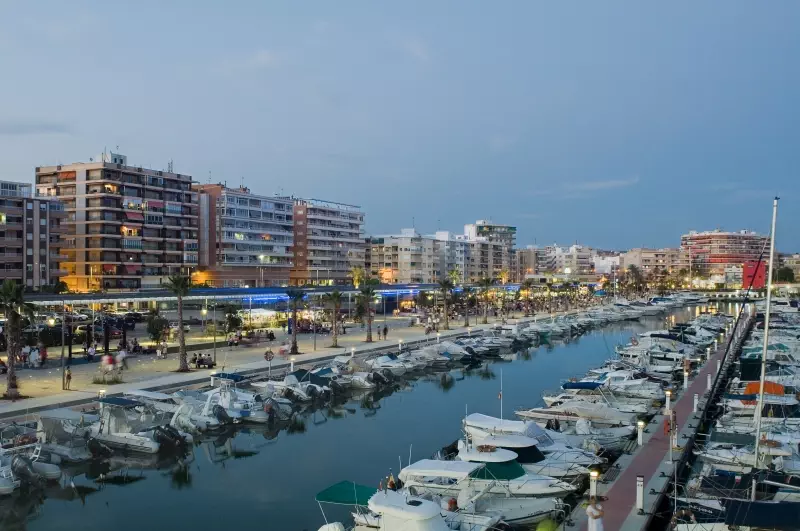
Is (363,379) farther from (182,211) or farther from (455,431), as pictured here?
(182,211)

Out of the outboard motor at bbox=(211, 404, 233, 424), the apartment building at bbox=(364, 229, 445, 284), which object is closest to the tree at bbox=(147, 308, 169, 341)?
the outboard motor at bbox=(211, 404, 233, 424)

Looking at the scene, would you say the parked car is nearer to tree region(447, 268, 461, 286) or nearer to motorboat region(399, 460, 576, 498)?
motorboat region(399, 460, 576, 498)

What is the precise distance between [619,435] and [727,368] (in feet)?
87.3

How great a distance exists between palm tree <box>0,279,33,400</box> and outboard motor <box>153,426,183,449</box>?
9.89 metres

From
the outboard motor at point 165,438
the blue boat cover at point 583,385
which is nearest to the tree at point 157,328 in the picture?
the outboard motor at point 165,438

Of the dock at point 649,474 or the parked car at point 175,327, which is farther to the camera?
the parked car at point 175,327

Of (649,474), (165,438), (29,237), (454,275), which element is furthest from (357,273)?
(649,474)

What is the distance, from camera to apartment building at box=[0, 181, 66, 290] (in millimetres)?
83250

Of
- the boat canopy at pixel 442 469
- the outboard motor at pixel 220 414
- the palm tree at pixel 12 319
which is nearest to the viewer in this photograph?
the boat canopy at pixel 442 469

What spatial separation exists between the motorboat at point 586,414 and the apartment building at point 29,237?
6834 cm

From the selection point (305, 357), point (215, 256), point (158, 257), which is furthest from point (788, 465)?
point (215, 256)

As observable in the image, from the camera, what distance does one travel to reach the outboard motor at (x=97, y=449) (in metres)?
30.4

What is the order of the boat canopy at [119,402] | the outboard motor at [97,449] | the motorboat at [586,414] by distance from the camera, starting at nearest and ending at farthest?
the outboard motor at [97,449] → the boat canopy at [119,402] → the motorboat at [586,414]

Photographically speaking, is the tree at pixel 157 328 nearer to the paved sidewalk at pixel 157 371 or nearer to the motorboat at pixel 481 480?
the paved sidewalk at pixel 157 371
